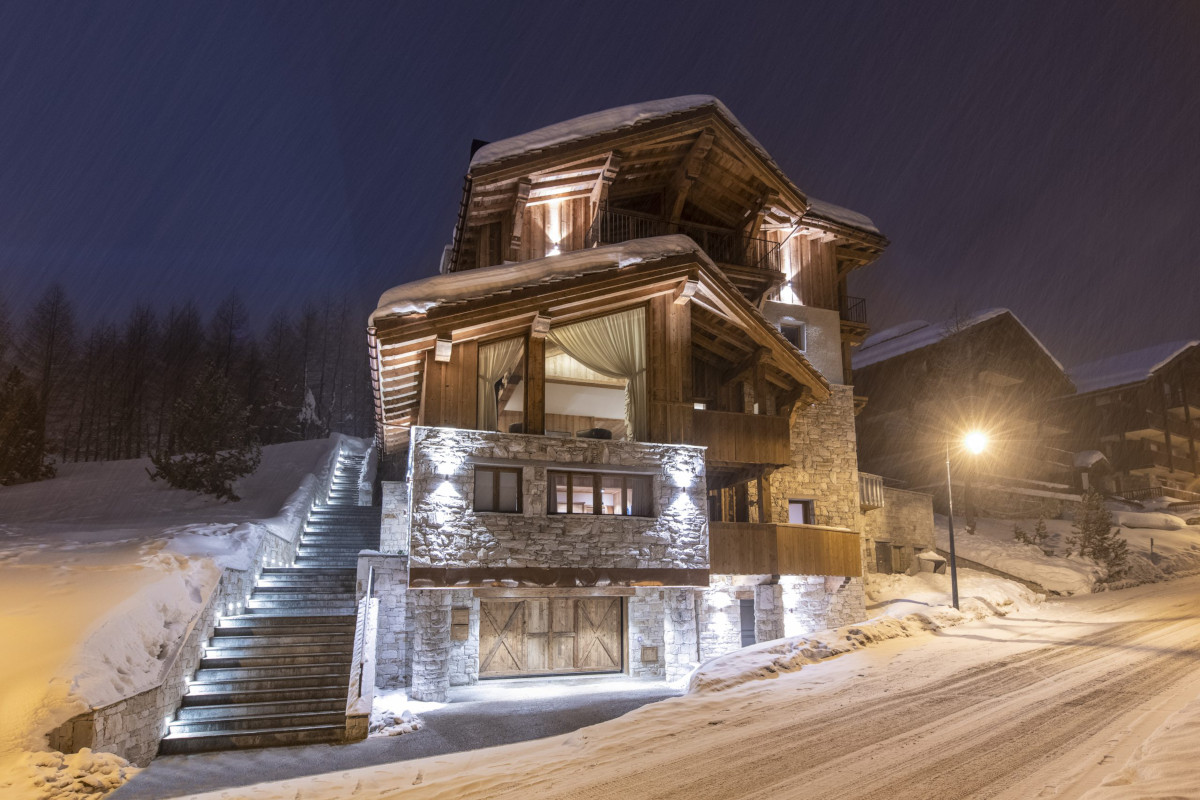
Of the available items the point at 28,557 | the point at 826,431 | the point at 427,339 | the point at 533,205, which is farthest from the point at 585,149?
the point at 28,557

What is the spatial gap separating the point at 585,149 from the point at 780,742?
16519mm

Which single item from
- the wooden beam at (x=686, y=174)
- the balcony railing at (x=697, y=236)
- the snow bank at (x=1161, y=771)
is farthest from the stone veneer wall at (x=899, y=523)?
the snow bank at (x=1161, y=771)

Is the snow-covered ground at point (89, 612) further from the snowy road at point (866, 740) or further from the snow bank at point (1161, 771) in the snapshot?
the snow bank at point (1161, 771)

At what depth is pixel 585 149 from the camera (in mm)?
20875

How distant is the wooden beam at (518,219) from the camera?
69.1 ft

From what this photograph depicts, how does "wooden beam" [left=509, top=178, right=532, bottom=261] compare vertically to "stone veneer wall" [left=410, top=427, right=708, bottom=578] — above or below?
above

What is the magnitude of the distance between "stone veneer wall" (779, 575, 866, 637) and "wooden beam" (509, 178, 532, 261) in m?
12.2

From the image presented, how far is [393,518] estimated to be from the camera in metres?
19.3

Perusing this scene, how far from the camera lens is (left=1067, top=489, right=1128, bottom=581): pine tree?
29328mm

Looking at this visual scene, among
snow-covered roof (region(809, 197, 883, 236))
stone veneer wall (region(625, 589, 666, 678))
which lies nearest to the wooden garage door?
stone veneer wall (region(625, 589, 666, 678))

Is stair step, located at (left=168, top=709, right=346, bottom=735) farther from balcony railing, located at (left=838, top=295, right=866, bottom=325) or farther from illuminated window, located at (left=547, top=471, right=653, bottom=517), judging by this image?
balcony railing, located at (left=838, top=295, right=866, bottom=325)

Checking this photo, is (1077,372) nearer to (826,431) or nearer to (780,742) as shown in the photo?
(826,431)

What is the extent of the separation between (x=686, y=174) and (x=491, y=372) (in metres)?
10.7

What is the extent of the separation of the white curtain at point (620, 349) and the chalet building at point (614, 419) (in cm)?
5
